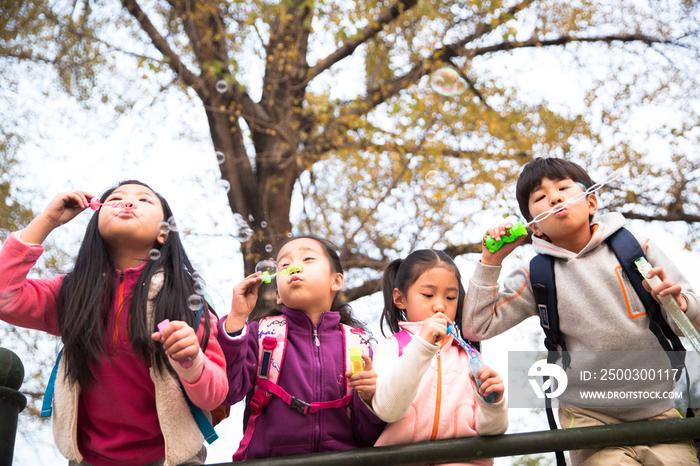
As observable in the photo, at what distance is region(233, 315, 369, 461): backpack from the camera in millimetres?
1951

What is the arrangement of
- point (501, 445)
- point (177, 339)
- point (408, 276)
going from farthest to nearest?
point (408, 276)
point (501, 445)
point (177, 339)

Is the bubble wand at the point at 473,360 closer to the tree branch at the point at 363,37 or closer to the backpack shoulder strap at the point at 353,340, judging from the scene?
the backpack shoulder strap at the point at 353,340

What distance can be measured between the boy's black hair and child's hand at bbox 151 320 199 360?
147 centimetres

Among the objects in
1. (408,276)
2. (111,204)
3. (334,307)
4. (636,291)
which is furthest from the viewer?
(334,307)

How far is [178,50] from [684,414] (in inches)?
252

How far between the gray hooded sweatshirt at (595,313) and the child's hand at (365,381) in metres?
0.55

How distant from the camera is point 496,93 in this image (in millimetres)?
7520

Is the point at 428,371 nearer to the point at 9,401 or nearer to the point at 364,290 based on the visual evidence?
the point at 9,401

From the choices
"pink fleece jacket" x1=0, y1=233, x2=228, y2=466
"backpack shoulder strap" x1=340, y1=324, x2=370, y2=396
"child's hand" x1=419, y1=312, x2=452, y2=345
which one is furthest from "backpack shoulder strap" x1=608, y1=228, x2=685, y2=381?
"pink fleece jacket" x1=0, y1=233, x2=228, y2=466

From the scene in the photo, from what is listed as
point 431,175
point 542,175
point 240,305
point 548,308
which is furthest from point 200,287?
point 431,175

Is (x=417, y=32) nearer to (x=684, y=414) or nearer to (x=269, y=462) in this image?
(x=684, y=414)

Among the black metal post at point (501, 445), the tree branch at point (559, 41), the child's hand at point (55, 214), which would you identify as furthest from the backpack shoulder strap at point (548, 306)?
the tree branch at point (559, 41)

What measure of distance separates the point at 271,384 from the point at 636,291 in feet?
4.43

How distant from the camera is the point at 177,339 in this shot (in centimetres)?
154
